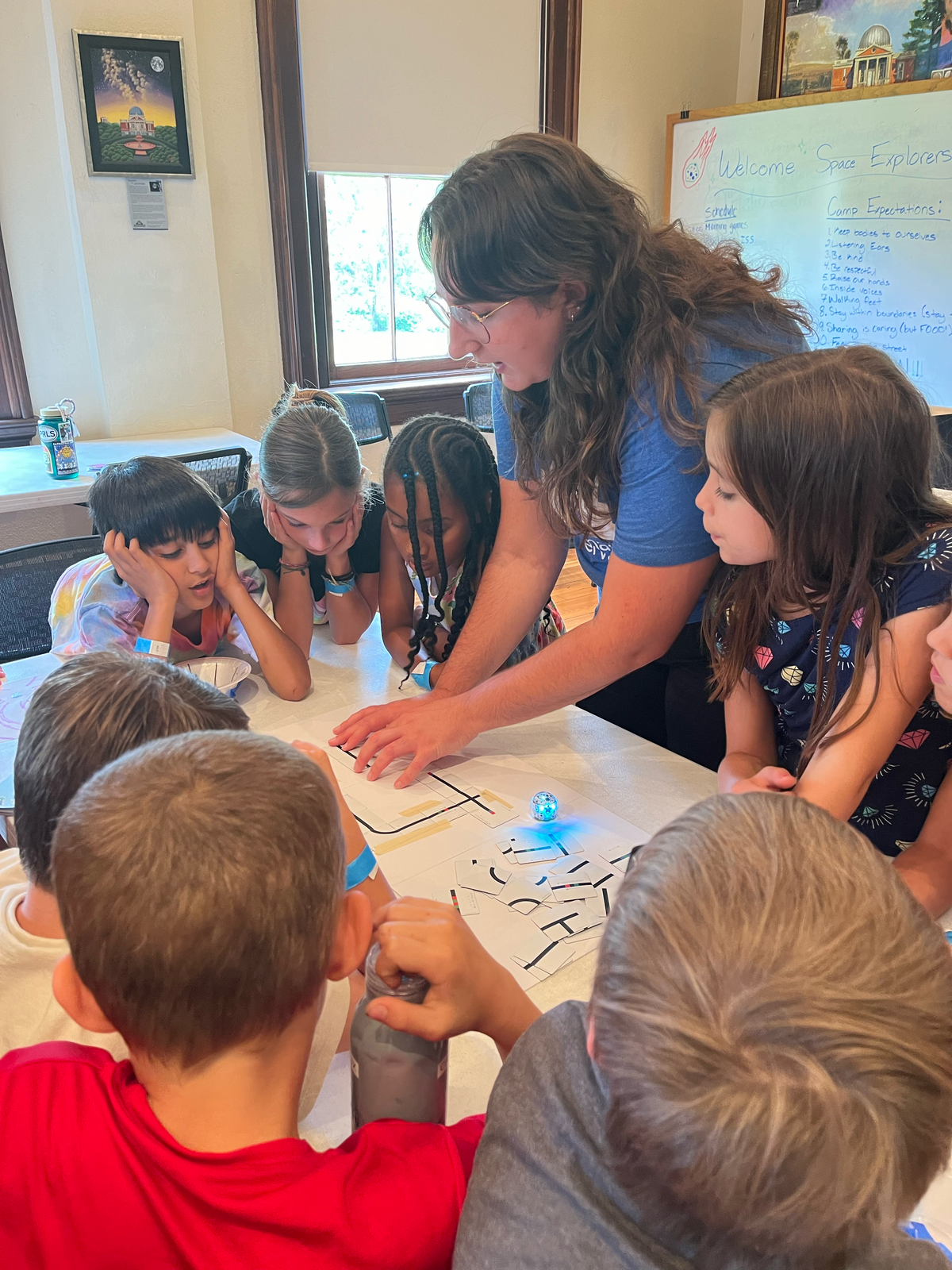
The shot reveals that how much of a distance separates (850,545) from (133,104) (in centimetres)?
318

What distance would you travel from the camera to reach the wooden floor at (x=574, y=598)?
12.6 feet

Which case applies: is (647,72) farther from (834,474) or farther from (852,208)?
(834,474)

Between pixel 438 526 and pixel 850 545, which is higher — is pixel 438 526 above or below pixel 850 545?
below

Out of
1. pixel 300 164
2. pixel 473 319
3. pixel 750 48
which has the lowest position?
pixel 473 319

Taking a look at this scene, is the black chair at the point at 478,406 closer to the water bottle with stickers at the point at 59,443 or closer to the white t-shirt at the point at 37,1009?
the water bottle with stickers at the point at 59,443

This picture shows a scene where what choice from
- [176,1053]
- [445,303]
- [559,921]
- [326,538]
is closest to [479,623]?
[326,538]

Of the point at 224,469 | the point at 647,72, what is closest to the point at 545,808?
the point at 224,469

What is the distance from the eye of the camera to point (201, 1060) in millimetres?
553

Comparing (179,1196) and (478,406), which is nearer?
(179,1196)

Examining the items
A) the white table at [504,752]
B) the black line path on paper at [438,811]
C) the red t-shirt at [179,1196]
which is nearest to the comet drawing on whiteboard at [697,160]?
the white table at [504,752]

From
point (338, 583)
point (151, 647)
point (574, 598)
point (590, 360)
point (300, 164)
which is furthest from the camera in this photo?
point (574, 598)

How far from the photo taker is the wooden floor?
3.84 metres

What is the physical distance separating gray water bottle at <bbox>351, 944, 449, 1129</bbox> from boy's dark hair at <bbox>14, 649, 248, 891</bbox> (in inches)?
11.1

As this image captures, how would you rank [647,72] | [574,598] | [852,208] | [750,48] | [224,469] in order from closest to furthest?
1. [224,469]
2. [852,208]
3. [574,598]
4. [647,72]
5. [750,48]
